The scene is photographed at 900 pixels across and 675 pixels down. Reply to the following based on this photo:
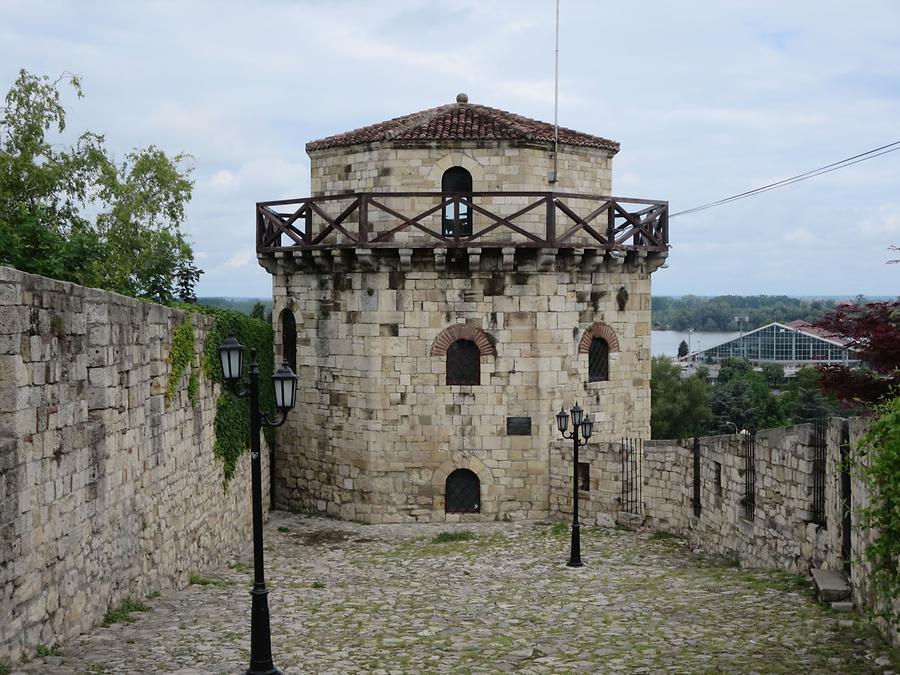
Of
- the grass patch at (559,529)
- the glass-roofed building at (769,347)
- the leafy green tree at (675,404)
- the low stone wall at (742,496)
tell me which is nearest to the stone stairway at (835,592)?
the low stone wall at (742,496)

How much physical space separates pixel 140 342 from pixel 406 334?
31.5 feet

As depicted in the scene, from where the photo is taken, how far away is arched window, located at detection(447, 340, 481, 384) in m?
22.0

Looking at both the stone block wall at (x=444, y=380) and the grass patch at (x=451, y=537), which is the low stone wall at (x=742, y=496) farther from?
the grass patch at (x=451, y=537)

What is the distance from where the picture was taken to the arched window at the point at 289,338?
23712mm

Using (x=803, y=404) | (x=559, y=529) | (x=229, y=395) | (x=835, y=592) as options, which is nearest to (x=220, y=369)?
(x=229, y=395)

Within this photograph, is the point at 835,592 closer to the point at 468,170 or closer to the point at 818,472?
the point at 818,472

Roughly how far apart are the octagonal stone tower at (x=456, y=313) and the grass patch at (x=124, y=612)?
10.0m

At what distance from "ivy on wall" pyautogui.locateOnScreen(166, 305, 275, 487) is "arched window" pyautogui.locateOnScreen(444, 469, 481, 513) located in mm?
4599

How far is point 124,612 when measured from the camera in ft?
38.3

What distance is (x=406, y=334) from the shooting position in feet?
71.6

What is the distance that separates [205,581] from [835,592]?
8917 mm

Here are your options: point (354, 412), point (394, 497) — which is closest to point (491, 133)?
point (354, 412)

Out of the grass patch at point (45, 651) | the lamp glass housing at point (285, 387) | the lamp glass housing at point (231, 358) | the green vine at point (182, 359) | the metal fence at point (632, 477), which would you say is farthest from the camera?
the metal fence at point (632, 477)

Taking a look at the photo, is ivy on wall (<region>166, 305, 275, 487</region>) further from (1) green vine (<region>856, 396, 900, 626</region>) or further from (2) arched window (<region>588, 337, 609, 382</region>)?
(1) green vine (<region>856, 396, 900, 626</region>)
